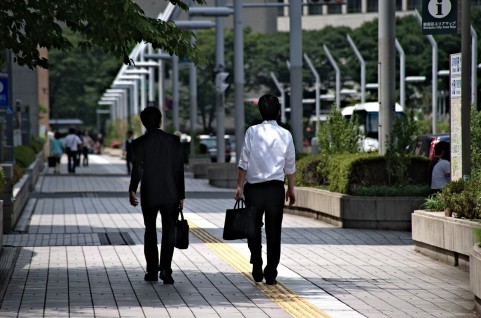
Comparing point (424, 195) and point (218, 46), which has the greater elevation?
point (218, 46)

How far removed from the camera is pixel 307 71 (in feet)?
372

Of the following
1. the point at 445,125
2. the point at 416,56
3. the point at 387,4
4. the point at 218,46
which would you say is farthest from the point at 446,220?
the point at 416,56

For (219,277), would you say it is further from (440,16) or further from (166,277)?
(440,16)

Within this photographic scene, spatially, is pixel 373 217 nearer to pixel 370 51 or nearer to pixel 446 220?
pixel 446 220

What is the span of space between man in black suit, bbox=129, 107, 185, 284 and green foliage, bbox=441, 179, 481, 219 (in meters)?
3.07

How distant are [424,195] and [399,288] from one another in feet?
27.0

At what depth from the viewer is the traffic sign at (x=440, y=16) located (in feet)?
57.4

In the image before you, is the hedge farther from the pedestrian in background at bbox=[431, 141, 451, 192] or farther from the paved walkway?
the paved walkway

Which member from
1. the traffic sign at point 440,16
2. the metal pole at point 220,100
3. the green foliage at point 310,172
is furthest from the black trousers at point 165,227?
the metal pole at point 220,100

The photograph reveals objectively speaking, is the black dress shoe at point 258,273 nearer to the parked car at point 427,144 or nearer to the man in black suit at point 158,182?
the man in black suit at point 158,182

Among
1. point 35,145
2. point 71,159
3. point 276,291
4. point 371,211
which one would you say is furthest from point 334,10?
point 276,291

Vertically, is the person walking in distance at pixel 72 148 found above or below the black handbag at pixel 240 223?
below

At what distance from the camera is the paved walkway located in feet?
37.1

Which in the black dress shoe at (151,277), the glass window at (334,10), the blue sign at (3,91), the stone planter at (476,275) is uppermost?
the glass window at (334,10)
